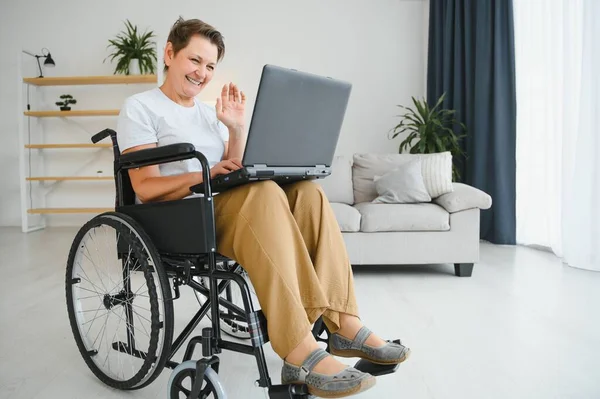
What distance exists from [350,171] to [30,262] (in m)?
2.18

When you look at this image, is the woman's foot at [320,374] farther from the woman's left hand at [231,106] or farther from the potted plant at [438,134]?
the potted plant at [438,134]

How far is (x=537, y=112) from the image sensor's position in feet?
13.2

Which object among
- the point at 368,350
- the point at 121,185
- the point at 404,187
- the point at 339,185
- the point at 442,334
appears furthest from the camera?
the point at 339,185

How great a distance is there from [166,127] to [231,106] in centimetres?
21

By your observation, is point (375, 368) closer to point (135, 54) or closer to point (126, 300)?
point (126, 300)

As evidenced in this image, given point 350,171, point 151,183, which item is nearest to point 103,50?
point 350,171

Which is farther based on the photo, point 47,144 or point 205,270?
point 47,144

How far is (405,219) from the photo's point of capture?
310cm

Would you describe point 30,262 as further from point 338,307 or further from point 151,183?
point 338,307

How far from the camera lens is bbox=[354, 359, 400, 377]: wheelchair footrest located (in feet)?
4.62

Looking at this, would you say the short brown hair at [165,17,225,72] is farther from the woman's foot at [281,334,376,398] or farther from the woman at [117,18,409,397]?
the woman's foot at [281,334,376,398]

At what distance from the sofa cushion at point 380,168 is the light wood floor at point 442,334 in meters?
0.56

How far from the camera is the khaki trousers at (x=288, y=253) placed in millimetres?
1229

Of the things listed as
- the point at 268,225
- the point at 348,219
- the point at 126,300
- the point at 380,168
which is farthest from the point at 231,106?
the point at 380,168
